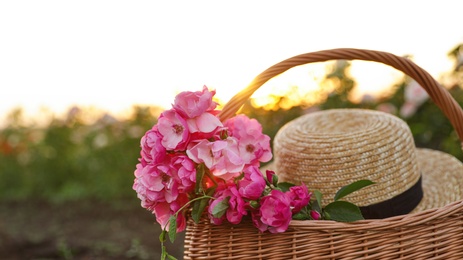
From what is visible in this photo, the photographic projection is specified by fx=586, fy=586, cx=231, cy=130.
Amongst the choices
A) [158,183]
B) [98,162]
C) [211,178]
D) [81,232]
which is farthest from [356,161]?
[98,162]

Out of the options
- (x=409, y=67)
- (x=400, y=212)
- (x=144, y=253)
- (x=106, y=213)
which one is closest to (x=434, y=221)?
(x=400, y=212)

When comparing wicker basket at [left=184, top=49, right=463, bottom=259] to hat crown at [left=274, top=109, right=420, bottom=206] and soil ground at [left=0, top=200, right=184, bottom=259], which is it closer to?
hat crown at [left=274, top=109, right=420, bottom=206]

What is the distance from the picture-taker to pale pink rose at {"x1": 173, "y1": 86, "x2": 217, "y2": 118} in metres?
1.40

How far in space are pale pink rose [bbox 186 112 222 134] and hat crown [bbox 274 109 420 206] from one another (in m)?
0.47

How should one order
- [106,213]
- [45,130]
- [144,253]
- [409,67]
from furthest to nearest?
[45,130] → [106,213] → [144,253] → [409,67]

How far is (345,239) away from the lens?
4.50 ft

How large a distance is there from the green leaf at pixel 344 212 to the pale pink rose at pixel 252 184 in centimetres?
18

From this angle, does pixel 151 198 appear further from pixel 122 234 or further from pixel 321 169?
pixel 122 234

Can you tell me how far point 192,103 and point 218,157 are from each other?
0.48 ft

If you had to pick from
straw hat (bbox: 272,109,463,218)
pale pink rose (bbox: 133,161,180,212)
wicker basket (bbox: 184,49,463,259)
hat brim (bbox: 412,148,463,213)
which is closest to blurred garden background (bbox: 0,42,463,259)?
hat brim (bbox: 412,148,463,213)

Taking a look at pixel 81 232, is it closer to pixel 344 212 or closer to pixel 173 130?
pixel 173 130

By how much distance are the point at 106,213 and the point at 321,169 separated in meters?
2.97

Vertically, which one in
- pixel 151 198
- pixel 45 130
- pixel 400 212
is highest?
pixel 151 198

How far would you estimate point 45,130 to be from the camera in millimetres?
5359
